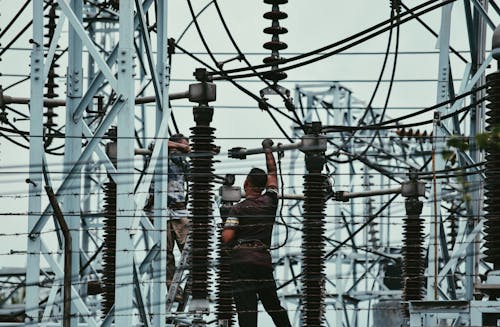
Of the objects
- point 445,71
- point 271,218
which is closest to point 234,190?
point 271,218

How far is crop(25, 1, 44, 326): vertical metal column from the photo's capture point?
9.94 m

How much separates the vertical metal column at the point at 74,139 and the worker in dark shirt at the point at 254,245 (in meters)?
1.12

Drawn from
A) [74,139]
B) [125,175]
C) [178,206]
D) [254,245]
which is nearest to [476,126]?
[178,206]

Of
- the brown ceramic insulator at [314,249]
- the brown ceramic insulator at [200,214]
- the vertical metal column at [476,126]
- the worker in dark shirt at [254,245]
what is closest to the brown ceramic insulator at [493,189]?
the brown ceramic insulator at [314,249]

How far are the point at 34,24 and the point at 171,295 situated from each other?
298 centimetres

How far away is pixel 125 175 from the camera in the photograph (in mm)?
9555

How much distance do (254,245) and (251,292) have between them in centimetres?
36

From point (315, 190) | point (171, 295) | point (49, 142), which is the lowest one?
point (171, 295)

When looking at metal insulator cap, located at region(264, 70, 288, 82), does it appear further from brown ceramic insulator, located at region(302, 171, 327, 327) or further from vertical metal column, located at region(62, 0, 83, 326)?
vertical metal column, located at region(62, 0, 83, 326)

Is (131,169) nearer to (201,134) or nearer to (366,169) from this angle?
(201,134)

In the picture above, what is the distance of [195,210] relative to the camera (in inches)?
416

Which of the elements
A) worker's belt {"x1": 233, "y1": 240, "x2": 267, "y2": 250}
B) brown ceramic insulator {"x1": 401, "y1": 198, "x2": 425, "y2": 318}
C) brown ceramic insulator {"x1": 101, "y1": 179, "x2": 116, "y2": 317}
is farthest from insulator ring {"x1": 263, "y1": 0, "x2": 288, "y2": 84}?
brown ceramic insulator {"x1": 401, "y1": 198, "x2": 425, "y2": 318}

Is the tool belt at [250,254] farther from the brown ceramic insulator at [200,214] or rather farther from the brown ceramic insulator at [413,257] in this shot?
the brown ceramic insulator at [413,257]

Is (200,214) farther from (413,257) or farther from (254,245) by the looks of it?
(413,257)
